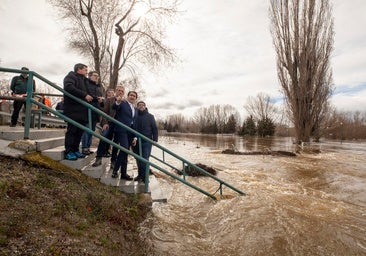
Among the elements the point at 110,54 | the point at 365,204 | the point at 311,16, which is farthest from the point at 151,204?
the point at 311,16

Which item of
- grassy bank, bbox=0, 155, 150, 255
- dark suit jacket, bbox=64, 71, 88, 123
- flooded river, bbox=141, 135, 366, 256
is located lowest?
flooded river, bbox=141, 135, 366, 256

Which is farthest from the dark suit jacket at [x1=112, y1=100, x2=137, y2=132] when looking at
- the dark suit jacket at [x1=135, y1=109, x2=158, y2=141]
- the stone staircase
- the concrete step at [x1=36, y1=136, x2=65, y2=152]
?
the concrete step at [x1=36, y1=136, x2=65, y2=152]

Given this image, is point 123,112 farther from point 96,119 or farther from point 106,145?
point 106,145

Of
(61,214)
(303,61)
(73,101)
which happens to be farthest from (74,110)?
(303,61)

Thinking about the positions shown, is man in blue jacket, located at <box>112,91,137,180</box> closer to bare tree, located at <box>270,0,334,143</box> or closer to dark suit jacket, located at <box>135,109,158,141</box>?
dark suit jacket, located at <box>135,109,158,141</box>

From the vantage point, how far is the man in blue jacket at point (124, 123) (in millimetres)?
4395

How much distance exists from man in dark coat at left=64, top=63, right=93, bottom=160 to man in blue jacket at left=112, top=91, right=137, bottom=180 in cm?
64

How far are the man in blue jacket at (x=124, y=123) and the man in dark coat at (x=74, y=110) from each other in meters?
0.64

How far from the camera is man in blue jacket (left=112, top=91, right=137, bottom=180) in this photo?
4395mm

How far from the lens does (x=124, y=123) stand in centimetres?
468

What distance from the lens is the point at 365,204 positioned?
5.50 m

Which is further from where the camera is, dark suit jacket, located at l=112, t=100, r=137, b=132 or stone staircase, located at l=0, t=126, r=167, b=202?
dark suit jacket, located at l=112, t=100, r=137, b=132

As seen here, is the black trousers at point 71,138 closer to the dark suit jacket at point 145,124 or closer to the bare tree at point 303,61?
the dark suit jacket at point 145,124

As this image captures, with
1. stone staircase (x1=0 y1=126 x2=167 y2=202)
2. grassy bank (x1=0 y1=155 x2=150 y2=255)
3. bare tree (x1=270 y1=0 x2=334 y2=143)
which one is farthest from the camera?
bare tree (x1=270 y1=0 x2=334 y2=143)
